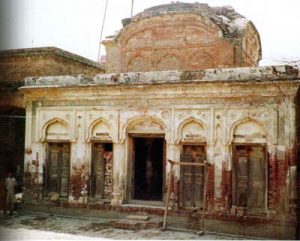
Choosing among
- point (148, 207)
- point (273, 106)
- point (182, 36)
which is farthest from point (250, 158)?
point (182, 36)

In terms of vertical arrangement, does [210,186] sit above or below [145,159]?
below

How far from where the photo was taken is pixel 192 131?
447 inches

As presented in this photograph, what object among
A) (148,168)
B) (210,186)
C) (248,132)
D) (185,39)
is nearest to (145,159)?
(148,168)

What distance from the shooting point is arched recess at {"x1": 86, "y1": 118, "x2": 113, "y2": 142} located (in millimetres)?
12352

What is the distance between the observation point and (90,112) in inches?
492

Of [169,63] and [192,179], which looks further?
[169,63]

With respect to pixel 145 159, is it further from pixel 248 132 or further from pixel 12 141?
pixel 12 141

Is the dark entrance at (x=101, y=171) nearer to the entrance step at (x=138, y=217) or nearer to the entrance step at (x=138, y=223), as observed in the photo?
the entrance step at (x=138, y=217)

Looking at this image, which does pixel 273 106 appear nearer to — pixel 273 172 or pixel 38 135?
pixel 273 172

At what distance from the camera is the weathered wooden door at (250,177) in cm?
1054

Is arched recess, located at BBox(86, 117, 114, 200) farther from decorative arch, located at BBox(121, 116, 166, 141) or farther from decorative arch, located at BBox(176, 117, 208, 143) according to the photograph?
decorative arch, located at BBox(176, 117, 208, 143)

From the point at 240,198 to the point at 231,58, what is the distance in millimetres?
7042

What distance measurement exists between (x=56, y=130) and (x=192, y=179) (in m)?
4.76

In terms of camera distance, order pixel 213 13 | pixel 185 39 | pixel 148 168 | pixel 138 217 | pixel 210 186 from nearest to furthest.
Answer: pixel 210 186 < pixel 138 217 < pixel 148 168 < pixel 185 39 < pixel 213 13
